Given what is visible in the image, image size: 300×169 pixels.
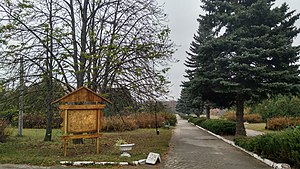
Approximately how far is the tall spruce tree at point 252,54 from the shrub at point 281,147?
4.94m

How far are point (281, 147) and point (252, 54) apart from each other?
7.10 m

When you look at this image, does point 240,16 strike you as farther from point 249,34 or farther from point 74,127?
point 74,127

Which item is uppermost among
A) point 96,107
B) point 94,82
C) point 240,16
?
point 240,16

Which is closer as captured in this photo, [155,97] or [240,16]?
[155,97]

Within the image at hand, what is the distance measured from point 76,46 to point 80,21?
181 cm

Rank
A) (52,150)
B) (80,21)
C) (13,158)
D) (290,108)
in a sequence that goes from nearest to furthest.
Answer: (13,158) → (52,150) → (80,21) → (290,108)

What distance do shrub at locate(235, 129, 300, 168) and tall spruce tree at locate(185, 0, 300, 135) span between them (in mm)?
4939

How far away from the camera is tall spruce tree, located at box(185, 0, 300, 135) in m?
14.7

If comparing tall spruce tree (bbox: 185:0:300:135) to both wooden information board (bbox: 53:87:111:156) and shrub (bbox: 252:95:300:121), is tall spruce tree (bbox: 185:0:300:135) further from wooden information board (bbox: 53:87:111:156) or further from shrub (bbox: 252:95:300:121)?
shrub (bbox: 252:95:300:121)

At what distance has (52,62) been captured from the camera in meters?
12.7

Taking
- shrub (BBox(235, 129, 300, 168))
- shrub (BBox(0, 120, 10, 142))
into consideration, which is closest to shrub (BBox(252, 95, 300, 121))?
shrub (BBox(235, 129, 300, 168))

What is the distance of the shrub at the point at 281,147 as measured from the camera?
784cm

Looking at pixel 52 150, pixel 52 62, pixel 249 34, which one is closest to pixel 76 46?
pixel 52 62

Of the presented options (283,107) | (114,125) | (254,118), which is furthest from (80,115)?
(254,118)
